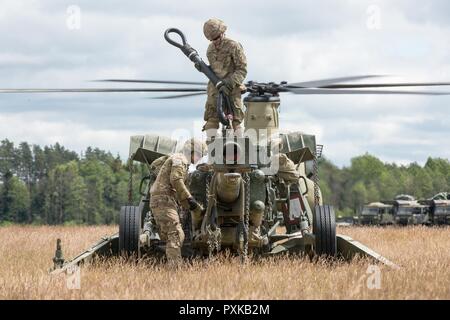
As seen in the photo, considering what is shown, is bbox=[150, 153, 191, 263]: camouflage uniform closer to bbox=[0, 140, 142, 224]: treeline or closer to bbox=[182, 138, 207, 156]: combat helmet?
bbox=[182, 138, 207, 156]: combat helmet

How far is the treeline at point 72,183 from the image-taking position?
5739cm

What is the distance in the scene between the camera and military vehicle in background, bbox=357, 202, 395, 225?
39344 millimetres

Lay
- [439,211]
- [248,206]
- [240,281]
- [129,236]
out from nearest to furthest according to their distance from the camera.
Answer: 1. [240,281]
2. [248,206]
3. [129,236]
4. [439,211]

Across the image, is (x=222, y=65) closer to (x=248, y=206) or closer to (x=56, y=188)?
(x=248, y=206)

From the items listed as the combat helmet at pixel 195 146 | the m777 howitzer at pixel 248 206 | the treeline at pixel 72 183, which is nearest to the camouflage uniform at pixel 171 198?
the combat helmet at pixel 195 146

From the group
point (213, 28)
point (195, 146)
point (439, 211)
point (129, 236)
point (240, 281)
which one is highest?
point (213, 28)

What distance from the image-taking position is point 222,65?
35.8 ft

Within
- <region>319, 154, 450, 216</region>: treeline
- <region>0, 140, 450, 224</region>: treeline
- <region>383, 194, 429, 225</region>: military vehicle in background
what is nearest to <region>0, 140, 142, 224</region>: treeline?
<region>0, 140, 450, 224</region>: treeline

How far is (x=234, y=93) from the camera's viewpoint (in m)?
10.8

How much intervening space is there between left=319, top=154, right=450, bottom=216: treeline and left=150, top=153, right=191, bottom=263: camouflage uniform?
26500 millimetres

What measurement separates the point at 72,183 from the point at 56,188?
1.40 m

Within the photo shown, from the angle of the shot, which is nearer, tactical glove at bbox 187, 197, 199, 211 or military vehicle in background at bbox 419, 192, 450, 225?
tactical glove at bbox 187, 197, 199, 211

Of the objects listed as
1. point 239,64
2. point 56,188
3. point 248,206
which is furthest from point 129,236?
point 56,188
